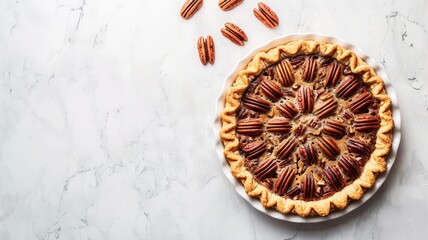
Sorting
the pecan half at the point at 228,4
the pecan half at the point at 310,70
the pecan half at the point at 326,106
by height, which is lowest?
the pecan half at the point at 326,106

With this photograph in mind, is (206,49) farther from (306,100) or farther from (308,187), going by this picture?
(308,187)

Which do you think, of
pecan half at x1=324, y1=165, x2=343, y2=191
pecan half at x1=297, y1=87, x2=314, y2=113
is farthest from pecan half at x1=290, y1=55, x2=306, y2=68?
pecan half at x1=324, y1=165, x2=343, y2=191

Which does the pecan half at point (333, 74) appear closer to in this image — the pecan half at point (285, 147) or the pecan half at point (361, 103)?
the pecan half at point (361, 103)

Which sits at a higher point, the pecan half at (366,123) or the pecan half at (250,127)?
the pecan half at (366,123)

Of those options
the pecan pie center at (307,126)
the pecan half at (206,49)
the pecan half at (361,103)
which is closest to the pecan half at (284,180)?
the pecan pie center at (307,126)

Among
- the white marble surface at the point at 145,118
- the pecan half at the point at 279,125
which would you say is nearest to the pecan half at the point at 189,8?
the white marble surface at the point at 145,118

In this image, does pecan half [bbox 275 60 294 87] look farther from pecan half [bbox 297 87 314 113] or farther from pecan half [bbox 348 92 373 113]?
pecan half [bbox 348 92 373 113]

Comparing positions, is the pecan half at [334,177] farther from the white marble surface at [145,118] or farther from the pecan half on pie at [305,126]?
the white marble surface at [145,118]

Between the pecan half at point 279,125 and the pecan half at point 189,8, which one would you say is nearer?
the pecan half at point 279,125

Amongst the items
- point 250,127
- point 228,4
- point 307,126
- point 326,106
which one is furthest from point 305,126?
point 228,4
